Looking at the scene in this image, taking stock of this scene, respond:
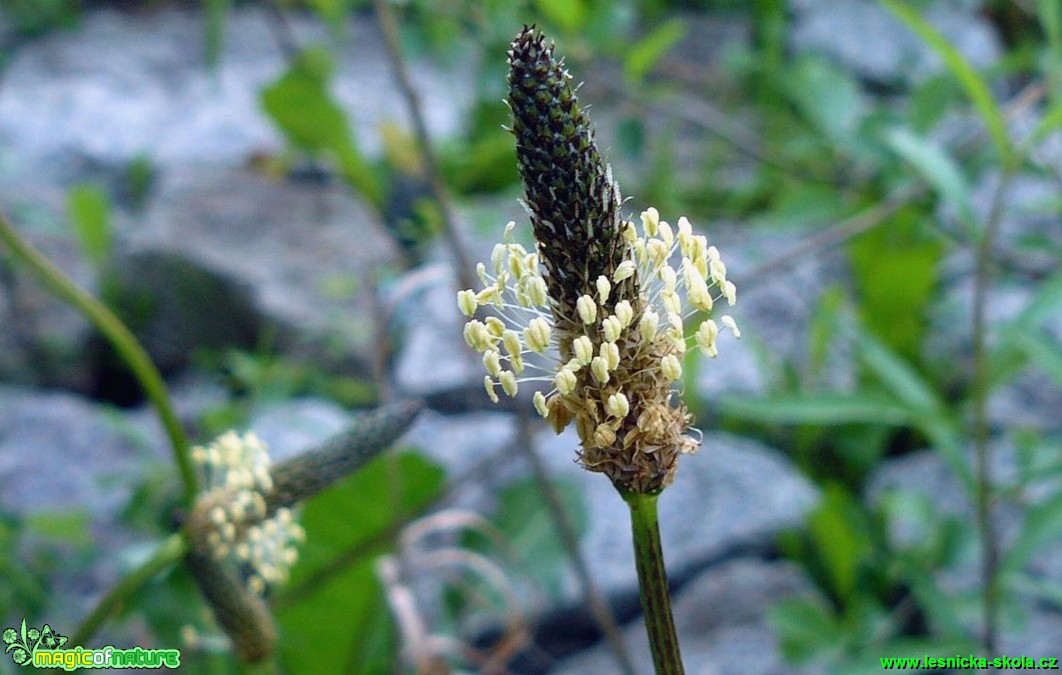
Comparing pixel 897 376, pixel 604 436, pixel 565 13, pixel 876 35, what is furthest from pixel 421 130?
pixel 876 35

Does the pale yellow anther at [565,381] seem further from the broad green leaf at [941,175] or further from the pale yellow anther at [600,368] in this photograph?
the broad green leaf at [941,175]

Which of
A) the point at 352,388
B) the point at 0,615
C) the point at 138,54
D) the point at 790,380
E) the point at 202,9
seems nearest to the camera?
the point at 0,615

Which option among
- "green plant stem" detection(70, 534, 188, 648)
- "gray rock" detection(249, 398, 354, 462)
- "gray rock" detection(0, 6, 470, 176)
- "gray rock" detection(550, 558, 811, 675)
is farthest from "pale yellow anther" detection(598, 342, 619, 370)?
"gray rock" detection(0, 6, 470, 176)

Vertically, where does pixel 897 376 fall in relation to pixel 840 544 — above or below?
above

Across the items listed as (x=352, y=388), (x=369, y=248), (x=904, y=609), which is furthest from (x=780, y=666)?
(x=369, y=248)

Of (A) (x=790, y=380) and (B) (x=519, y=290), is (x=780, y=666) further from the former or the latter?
(B) (x=519, y=290)

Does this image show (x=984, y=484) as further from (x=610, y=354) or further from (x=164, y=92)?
(x=164, y=92)

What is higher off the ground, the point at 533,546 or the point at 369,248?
the point at 369,248
